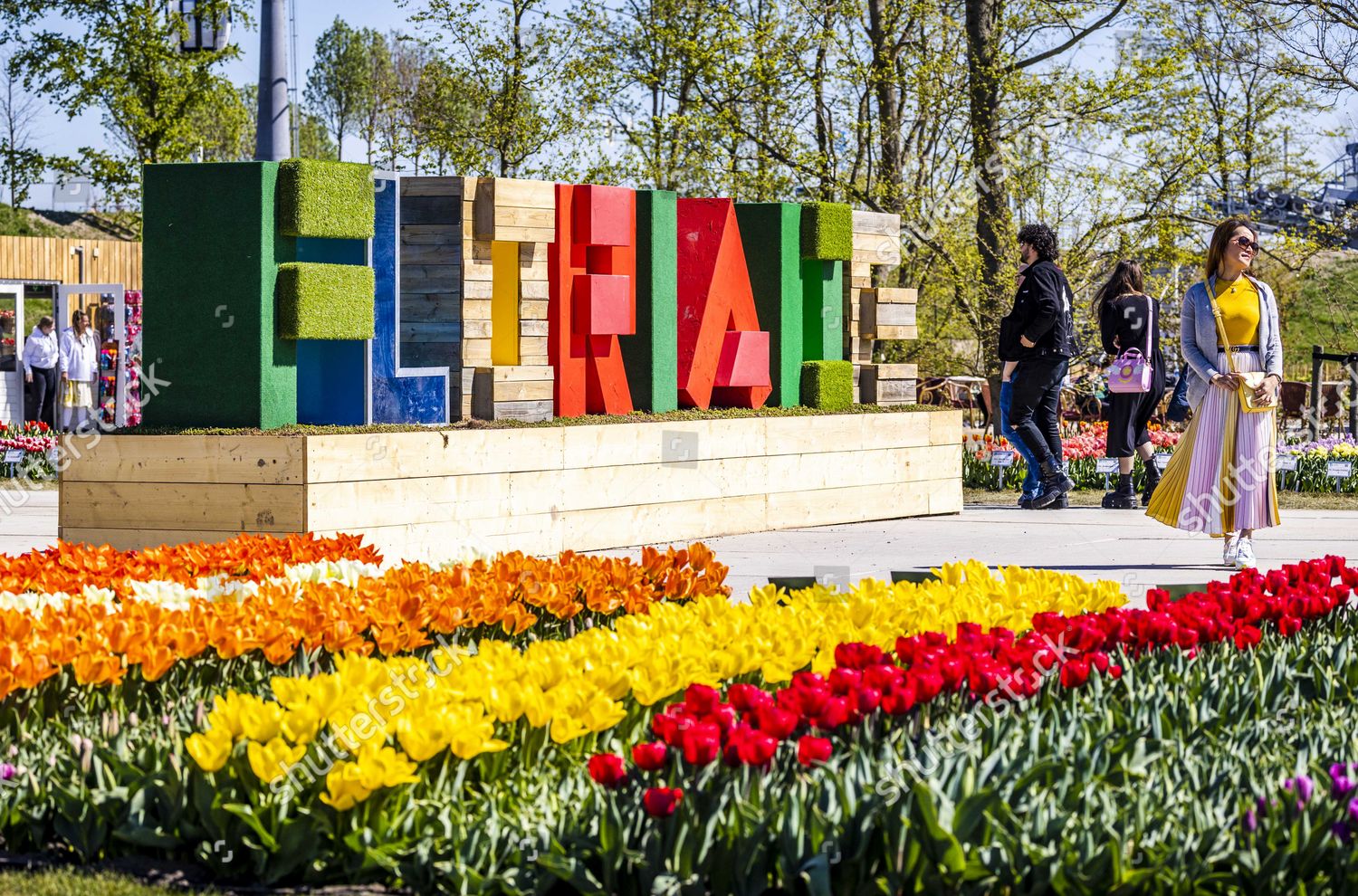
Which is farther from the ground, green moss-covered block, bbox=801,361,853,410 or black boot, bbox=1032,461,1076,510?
green moss-covered block, bbox=801,361,853,410

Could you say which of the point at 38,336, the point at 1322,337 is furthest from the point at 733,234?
the point at 1322,337

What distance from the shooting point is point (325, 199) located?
8.48 m

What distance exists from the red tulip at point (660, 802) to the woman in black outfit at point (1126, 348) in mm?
9492

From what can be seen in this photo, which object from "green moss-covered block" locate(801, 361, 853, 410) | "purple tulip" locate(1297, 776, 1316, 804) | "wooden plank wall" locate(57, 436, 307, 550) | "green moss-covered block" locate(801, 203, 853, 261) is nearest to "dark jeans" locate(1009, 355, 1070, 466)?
"green moss-covered block" locate(801, 361, 853, 410)

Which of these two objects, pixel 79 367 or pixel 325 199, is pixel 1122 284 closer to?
pixel 325 199

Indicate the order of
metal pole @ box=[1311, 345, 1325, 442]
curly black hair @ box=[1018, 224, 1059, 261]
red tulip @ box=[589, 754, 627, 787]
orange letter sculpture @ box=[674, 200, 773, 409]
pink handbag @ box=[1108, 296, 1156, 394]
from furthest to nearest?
metal pole @ box=[1311, 345, 1325, 442] → pink handbag @ box=[1108, 296, 1156, 394] → curly black hair @ box=[1018, 224, 1059, 261] → orange letter sculpture @ box=[674, 200, 773, 409] → red tulip @ box=[589, 754, 627, 787]

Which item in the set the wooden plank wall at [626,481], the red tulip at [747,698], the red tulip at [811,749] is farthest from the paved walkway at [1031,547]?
the red tulip at [811,749]

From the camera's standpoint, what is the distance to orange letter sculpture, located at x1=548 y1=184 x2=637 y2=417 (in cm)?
970

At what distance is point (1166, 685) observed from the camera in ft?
13.8

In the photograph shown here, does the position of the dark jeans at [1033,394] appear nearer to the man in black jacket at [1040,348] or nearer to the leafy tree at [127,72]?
the man in black jacket at [1040,348]

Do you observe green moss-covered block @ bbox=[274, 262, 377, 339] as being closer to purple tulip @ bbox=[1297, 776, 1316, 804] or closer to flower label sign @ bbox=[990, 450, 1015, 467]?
purple tulip @ bbox=[1297, 776, 1316, 804]

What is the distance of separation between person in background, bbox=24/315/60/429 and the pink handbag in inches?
573

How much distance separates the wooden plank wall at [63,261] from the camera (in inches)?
1244

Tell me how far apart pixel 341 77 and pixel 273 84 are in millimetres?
56171
